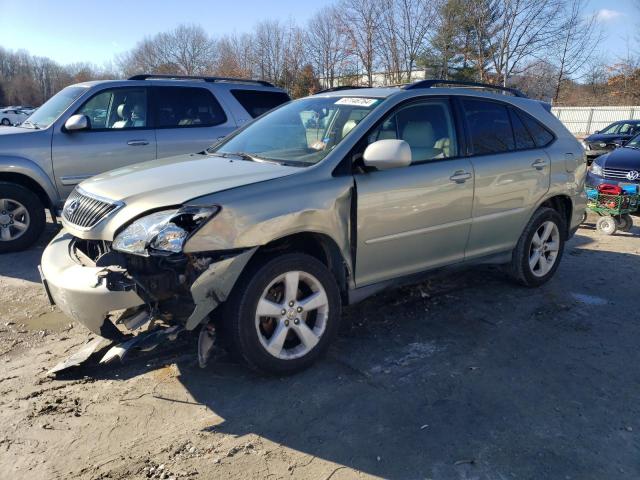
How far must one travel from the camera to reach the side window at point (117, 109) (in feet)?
21.4

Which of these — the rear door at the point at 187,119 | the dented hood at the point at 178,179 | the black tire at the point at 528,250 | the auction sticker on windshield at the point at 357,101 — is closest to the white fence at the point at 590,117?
the rear door at the point at 187,119

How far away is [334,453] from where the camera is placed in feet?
8.77

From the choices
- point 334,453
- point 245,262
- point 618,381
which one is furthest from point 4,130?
point 618,381

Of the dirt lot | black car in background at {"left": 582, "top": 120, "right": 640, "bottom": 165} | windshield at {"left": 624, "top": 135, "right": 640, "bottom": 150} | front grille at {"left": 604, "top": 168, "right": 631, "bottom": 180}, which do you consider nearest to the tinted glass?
the dirt lot

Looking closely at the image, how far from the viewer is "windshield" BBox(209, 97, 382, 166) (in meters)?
3.73

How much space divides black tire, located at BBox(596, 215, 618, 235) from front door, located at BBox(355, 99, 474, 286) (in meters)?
4.57

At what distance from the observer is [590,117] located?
1334 inches

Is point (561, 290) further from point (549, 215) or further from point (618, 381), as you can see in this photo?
point (618, 381)

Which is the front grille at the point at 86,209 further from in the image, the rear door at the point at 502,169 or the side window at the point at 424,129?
the rear door at the point at 502,169

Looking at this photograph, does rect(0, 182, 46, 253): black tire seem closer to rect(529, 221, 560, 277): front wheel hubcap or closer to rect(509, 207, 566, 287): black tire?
rect(509, 207, 566, 287): black tire

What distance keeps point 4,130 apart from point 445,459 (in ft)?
20.3

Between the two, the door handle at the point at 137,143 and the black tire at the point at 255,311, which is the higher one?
the door handle at the point at 137,143

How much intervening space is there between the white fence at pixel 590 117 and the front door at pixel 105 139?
31.4m

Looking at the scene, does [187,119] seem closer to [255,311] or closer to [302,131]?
[302,131]
